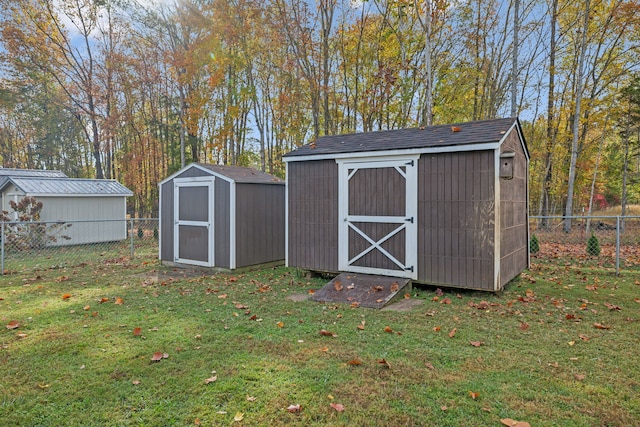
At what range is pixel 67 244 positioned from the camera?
11883 mm

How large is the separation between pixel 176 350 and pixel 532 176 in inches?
799

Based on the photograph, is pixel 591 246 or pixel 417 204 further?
pixel 591 246

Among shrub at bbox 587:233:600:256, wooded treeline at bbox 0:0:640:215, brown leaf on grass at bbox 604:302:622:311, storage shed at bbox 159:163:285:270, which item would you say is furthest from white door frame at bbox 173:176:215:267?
shrub at bbox 587:233:600:256

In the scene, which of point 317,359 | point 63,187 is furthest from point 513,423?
point 63,187

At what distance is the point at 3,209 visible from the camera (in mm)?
12102

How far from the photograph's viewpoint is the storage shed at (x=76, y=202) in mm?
11547

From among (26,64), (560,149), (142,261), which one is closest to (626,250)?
(560,149)

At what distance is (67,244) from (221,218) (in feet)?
25.6

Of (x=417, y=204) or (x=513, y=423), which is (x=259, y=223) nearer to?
(x=417, y=204)

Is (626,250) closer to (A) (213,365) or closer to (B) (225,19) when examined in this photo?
(A) (213,365)

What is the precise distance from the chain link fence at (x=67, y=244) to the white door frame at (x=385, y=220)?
5119 millimetres

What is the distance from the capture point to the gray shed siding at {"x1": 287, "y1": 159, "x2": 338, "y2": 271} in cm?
621

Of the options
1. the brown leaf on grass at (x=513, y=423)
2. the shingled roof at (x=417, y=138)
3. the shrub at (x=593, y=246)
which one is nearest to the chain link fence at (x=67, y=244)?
the shingled roof at (x=417, y=138)

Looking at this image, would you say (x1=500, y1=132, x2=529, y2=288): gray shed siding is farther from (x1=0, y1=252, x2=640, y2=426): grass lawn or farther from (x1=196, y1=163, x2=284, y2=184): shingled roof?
(x1=196, y1=163, x2=284, y2=184): shingled roof
